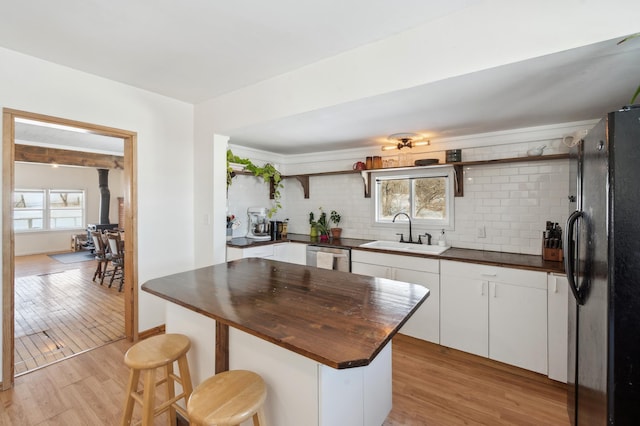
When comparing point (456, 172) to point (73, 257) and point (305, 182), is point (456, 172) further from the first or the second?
point (73, 257)

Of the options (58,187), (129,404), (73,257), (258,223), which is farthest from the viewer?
(58,187)

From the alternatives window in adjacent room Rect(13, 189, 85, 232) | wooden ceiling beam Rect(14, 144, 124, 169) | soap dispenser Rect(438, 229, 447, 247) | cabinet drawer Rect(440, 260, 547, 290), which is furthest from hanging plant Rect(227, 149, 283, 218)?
window in adjacent room Rect(13, 189, 85, 232)

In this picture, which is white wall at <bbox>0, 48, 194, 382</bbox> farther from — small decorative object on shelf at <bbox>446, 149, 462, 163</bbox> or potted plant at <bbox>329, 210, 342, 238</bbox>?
small decorative object on shelf at <bbox>446, 149, 462, 163</bbox>

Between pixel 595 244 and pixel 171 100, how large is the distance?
3.58 m

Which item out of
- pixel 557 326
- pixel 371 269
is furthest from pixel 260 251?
pixel 557 326

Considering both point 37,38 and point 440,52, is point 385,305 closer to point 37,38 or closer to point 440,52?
point 440,52

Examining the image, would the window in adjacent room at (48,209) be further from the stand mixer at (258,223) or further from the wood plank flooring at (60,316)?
the stand mixer at (258,223)

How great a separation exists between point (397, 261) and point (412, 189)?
1083mm

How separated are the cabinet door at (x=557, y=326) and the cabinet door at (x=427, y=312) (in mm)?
832

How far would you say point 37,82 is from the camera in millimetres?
2254

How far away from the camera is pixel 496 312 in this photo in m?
2.46

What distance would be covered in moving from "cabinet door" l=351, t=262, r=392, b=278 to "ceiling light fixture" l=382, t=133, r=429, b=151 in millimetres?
1420

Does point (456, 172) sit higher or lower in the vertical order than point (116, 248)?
higher

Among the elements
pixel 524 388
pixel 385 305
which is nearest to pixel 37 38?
pixel 385 305
